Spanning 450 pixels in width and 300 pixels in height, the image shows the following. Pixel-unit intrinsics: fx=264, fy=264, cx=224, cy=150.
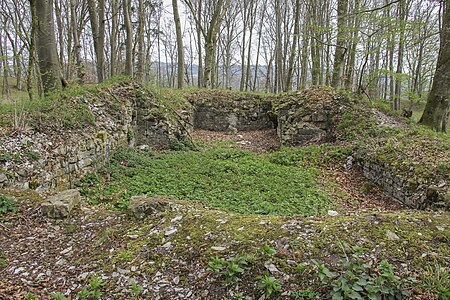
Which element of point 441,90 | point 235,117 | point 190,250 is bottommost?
point 190,250

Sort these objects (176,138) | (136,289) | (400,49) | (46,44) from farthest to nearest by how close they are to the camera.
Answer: (400,49) → (176,138) → (46,44) → (136,289)

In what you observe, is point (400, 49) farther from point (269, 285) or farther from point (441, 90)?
point (269, 285)

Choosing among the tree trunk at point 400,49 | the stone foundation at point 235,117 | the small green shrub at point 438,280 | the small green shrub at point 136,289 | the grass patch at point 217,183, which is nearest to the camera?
the small green shrub at point 438,280

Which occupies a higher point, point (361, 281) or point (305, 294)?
point (361, 281)

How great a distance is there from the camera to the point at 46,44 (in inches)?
263

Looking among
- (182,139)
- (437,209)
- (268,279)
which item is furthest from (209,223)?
(182,139)

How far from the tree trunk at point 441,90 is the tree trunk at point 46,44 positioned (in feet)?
34.8

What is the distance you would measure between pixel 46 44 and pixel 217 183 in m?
5.55

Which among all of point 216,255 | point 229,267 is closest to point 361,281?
point 229,267

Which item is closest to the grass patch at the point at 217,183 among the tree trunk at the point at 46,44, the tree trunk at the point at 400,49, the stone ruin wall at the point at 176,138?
the stone ruin wall at the point at 176,138

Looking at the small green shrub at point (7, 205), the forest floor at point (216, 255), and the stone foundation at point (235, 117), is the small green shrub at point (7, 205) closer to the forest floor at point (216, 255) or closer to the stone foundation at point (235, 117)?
the forest floor at point (216, 255)

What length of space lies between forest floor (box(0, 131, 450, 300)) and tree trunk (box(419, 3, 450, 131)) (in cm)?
654

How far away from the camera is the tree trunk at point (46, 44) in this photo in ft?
21.4

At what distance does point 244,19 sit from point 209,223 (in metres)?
22.0
